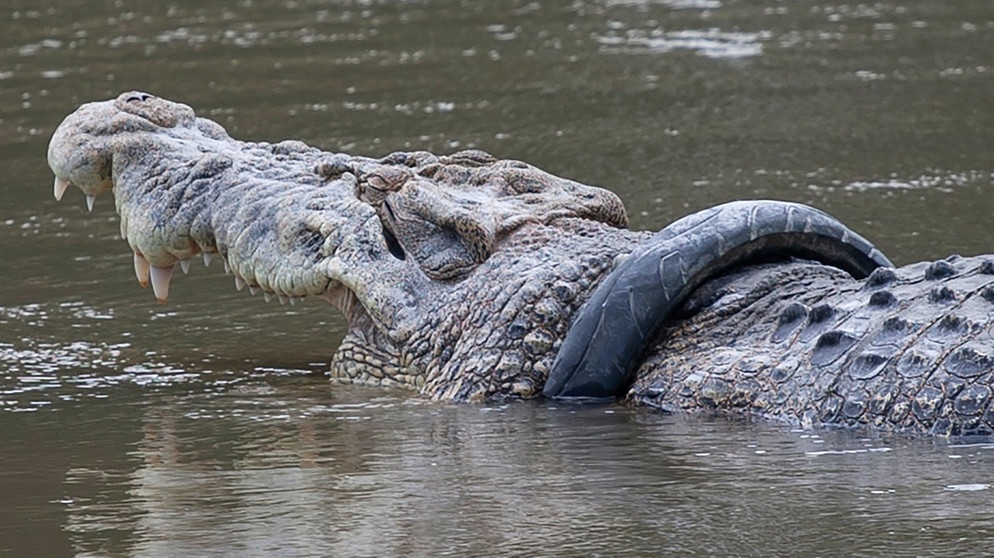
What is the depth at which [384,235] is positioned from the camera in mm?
4988

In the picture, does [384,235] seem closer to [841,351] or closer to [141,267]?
[141,267]

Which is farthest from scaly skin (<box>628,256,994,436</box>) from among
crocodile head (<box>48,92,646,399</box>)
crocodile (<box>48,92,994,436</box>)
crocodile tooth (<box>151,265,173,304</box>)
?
crocodile tooth (<box>151,265,173,304</box>)

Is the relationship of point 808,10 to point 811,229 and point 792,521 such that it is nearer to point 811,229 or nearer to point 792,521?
point 811,229

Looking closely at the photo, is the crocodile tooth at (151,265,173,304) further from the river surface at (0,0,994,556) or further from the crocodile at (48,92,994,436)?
the river surface at (0,0,994,556)

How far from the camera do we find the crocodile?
4105mm

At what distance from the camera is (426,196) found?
4.95 m

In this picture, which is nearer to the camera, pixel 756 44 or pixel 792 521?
pixel 792 521

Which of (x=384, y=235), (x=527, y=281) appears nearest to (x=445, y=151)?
(x=384, y=235)

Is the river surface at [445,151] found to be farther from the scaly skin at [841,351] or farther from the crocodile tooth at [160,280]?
the crocodile tooth at [160,280]

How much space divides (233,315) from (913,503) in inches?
124

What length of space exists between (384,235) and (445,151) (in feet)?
10.9

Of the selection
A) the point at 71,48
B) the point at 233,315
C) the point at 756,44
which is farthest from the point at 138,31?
the point at 233,315

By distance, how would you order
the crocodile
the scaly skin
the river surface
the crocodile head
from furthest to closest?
the crocodile head, the crocodile, the scaly skin, the river surface

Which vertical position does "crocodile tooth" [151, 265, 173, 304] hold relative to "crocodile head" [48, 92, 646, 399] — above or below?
Answer: below
